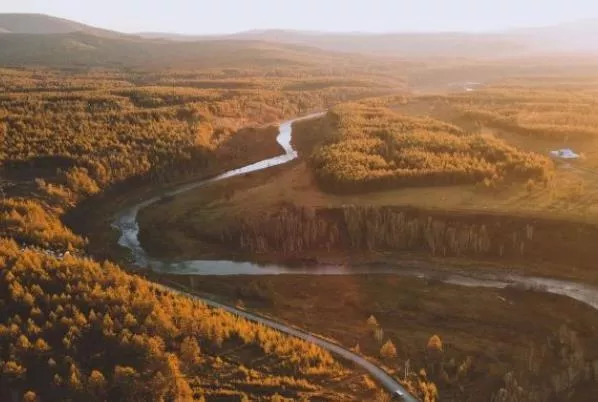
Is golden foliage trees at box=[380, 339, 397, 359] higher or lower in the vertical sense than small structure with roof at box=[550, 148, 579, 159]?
lower

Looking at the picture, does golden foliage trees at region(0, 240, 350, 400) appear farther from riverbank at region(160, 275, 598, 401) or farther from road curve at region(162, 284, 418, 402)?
riverbank at region(160, 275, 598, 401)

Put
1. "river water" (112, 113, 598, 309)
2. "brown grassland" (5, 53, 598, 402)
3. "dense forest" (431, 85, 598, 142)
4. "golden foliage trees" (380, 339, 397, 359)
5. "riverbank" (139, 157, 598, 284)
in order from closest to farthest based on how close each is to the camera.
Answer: "brown grassland" (5, 53, 598, 402), "golden foliage trees" (380, 339, 397, 359), "river water" (112, 113, 598, 309), "riverbank" (139, 157, 598, 284), "dense forest" (431, 85, 598, 142)

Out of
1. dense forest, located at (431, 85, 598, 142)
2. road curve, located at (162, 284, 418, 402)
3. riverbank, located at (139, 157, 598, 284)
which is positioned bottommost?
road curve, located at (162, 284, 418, 402)

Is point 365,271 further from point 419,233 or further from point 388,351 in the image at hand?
point 388,351

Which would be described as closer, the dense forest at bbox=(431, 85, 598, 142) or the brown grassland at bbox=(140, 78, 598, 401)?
the brown grassland at bbox=(140, 78, 598, 401)

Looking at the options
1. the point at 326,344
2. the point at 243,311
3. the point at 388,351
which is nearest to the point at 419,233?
the point at 388,351

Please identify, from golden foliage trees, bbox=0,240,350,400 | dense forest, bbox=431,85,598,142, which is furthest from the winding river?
dense forest, bbox=431,85,598,142

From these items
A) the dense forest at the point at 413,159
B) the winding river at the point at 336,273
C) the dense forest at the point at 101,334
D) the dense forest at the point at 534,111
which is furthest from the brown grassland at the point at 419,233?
the dense forest at the point at 101,334

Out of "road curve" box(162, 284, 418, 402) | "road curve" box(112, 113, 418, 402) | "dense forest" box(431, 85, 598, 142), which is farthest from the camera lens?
"dense forest" box(431, 85, 598, 142)
